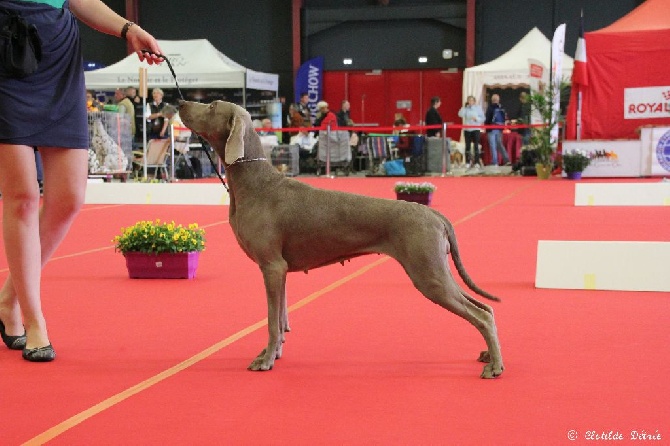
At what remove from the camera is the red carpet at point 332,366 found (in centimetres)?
219

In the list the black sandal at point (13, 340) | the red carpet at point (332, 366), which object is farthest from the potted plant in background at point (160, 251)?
the black sandal at point (13, 340)

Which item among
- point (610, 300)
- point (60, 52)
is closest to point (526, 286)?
point (610, 300)

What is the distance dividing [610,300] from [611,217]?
168 inches

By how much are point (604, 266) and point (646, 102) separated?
12.0 meters

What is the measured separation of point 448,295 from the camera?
2744mm

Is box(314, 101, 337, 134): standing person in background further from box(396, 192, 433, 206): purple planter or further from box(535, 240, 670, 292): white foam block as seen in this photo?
box(535, 240, 670, 292): white foam block

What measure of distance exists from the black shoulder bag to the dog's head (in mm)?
513

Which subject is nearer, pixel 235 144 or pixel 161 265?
pixel 235 144

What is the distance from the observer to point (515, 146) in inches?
764

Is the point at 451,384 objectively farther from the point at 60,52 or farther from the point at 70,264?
the point at 70,264

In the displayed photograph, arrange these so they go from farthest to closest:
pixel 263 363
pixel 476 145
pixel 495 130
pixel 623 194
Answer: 1. pixel 476 145
2. pixel 495 130
3. pixel 623 194
4. pixel 263 363

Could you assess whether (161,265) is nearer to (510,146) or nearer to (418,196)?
(418,196)

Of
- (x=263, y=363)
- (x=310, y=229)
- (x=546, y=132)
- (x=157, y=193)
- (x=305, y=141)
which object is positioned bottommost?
(x=157, y=193)

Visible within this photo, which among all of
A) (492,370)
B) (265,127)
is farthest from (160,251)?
(265,127)
